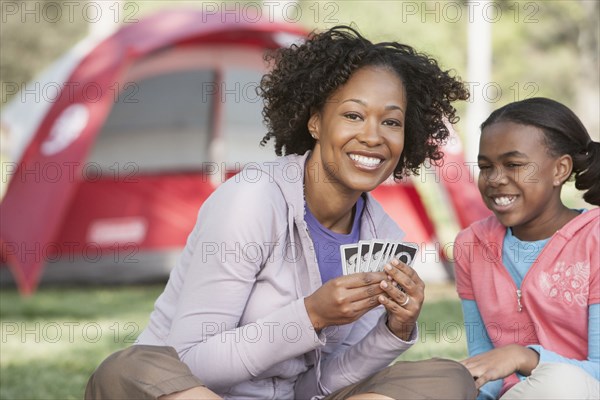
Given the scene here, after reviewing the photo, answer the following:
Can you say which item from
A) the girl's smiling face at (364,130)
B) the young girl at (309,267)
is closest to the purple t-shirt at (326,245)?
the young girl at (309,267)

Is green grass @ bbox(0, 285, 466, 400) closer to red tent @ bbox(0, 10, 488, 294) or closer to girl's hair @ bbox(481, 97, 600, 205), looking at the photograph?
red tent @ bbox(0, 10, 488, 294)

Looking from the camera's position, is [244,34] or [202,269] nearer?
[202,269]

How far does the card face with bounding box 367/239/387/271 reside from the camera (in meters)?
2.44

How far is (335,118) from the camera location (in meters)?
2.68

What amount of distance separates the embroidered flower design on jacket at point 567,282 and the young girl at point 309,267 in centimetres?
48

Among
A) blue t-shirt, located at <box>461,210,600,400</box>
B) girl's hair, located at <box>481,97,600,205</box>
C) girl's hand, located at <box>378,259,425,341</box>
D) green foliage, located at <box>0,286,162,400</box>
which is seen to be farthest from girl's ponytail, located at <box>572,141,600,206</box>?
green foliage, located at <box>0,286,162,400</box>

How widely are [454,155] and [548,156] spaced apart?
161 inches

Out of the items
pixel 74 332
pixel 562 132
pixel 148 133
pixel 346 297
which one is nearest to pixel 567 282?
pixel 562 132

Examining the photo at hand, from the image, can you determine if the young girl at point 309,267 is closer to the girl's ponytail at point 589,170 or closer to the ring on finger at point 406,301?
the ring on finger at point 406,301

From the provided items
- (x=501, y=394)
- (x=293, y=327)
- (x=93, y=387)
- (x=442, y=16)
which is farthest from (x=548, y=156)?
(x=442, y=16)

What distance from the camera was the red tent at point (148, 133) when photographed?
21.2 feet

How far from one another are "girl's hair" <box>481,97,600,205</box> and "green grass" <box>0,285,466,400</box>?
5.27 feet

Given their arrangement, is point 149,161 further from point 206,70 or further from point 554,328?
point 554,328

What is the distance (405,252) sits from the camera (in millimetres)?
2521
